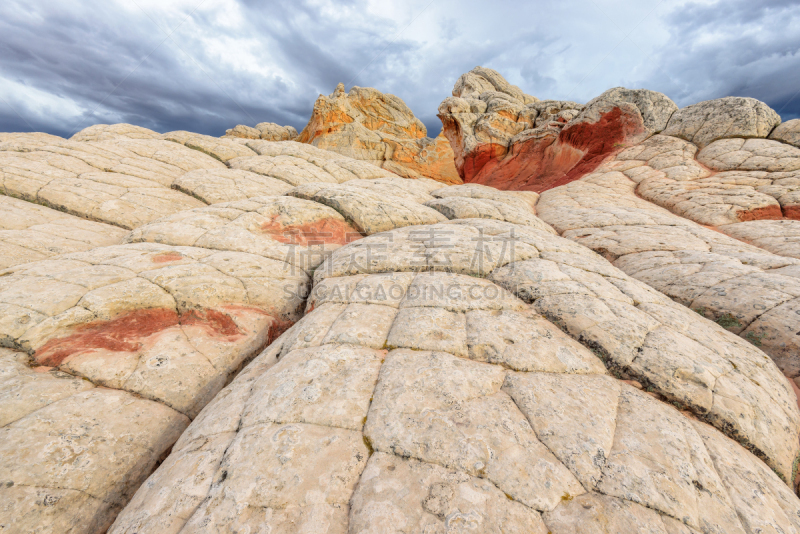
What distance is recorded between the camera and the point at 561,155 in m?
21.6

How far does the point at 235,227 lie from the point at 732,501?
352 inches

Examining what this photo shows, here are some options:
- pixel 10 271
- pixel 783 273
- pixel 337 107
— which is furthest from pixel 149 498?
pixel 337 107

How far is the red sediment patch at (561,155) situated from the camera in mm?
18688

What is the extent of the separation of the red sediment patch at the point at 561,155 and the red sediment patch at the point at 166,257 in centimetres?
2172

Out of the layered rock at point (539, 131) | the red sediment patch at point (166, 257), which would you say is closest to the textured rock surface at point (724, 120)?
the layered rock at point (539, 131)

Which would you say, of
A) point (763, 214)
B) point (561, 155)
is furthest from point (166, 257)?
point (561, 155)

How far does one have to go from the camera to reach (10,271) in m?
4.82

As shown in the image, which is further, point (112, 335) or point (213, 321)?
point (213, 321)

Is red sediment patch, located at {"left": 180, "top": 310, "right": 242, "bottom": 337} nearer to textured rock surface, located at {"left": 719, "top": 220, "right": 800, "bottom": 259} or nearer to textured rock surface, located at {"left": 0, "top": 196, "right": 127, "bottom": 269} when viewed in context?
textured rock surface, located at {"left": 0, "top": 196, "right": 127, "bottom": 269}

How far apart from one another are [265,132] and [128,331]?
39451mm

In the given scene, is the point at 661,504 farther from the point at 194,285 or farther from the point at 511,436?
the point at 194,285

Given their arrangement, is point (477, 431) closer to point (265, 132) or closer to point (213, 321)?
point (213, 321)

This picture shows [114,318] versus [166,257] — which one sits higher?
[166,257]

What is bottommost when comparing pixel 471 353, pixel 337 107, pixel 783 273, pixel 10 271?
pixel 10 271
